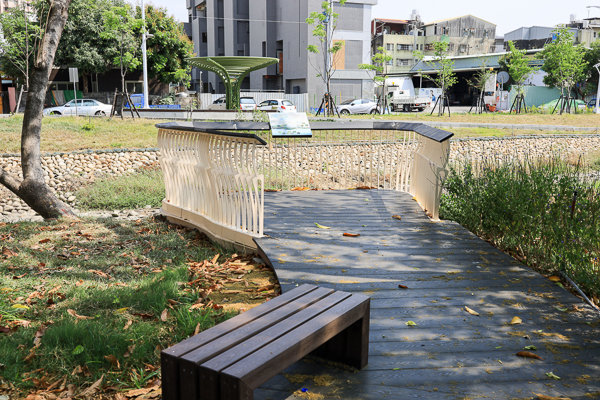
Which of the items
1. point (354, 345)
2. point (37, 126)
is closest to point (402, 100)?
point (37, 126)

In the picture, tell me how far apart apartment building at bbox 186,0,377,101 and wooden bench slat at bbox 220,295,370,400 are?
119 feet

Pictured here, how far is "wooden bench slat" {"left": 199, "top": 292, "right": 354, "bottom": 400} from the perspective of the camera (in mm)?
2258

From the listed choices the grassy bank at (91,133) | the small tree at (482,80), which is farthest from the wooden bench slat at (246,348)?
the small tree at (482,80)

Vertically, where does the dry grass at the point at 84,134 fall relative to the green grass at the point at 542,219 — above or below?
above

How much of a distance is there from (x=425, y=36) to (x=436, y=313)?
67.2 meters

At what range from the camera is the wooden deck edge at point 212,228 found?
5926mm

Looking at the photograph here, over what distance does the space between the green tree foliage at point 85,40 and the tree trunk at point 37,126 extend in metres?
30.7

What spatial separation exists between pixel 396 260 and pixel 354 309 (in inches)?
91.6

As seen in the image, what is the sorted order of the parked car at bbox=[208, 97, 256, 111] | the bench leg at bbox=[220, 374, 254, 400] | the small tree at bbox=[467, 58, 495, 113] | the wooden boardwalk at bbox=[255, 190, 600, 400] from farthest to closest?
1. the small tree at bbox=[467, 58, 495, 113]
2. the parked car at bbox=[208, 97, 256, 111]
3. the wooden boardwalk at bbox=[255, 190, 600, 400]
4. the bench leg at bbox=[220, 374, 254, 400]

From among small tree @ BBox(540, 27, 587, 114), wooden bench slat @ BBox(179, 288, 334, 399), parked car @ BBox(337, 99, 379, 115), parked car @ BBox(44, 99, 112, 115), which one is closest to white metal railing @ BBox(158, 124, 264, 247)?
wooden bench slat @ BBox(179, 288, 334, 399)

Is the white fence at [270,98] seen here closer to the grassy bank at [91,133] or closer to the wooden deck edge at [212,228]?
the grassy bank at [91,133]

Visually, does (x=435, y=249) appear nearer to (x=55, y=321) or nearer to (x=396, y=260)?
(x=396, y=260)

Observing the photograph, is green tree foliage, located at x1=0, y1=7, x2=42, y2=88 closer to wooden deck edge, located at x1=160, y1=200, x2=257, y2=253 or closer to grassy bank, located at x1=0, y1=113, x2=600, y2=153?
grassy bank, located at x1=0, y1=113, x2=600, y2=153

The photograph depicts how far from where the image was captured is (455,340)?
11.6 feet
